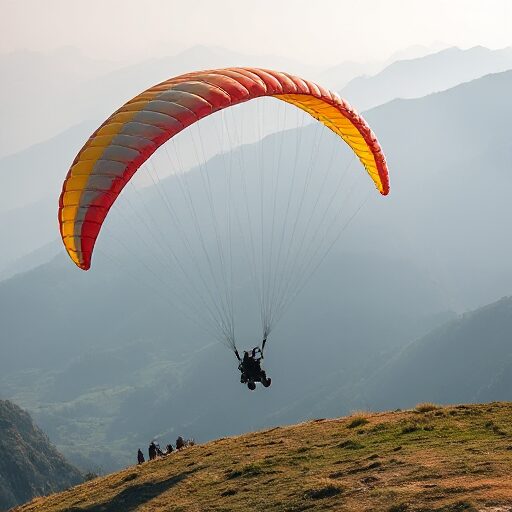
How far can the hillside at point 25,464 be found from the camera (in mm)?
131375

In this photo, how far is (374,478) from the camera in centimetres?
1806

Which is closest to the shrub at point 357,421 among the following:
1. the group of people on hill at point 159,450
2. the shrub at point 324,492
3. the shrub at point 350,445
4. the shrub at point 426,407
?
the shrub at point 426,407

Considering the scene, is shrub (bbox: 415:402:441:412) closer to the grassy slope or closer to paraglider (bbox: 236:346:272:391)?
the grassy slope

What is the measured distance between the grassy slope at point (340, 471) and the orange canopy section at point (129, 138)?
797cm

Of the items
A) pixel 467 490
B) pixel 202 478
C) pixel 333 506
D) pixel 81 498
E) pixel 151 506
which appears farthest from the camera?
pixel 81 498

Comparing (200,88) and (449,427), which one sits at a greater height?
(200,88)

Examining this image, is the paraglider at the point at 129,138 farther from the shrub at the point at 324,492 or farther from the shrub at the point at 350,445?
the shrub at the point at 324,492

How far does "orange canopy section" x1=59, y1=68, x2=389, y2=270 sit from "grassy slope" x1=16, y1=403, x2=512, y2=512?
7965 millimetres

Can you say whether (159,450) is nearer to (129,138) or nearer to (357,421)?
(357,421)

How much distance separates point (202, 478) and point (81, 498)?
574cm

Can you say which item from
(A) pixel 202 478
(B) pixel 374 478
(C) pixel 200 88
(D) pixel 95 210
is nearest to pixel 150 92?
(C) pixel 200 88

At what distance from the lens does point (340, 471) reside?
781 inches

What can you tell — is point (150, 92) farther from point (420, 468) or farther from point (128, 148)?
point (420, 468)

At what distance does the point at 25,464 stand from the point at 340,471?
134 m
